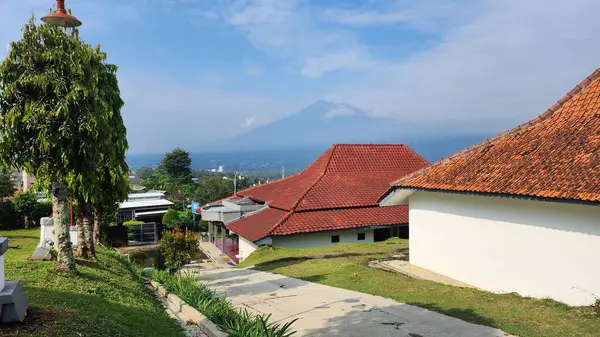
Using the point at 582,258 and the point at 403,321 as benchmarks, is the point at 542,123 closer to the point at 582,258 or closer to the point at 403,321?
the point at 582,258

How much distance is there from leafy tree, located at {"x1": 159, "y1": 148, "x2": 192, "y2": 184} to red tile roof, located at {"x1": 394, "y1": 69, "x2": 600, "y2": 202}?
192 feet

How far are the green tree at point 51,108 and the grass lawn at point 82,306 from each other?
82cm

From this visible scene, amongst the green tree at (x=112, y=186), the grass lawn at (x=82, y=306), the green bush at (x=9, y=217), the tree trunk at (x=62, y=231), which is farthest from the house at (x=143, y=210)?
the tree trunk at (x=62, y=231)

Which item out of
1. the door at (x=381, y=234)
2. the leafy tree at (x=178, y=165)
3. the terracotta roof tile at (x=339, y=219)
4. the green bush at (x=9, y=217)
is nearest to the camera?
the terracotta roof tile at (x=339, y=219)

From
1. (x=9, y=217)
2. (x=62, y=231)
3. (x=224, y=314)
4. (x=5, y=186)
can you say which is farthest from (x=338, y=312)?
(x=5, y=186)

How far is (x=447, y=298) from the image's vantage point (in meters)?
9.93

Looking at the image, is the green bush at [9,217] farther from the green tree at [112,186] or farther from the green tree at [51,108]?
the green tree at [51,108]

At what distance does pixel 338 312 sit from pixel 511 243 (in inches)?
190

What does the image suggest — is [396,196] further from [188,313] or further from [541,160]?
[188,313]

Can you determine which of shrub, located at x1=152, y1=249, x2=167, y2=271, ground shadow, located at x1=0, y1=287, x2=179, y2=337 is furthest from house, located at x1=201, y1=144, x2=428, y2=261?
ground shadow, located at x1=0, y1=287, x2=179, y2=337

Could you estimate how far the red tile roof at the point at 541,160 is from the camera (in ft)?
30.3

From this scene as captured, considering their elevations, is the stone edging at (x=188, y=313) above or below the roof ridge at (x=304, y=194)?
below

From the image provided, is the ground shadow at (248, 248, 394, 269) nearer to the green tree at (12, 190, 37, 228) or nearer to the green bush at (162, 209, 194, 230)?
the green bush at (162, 209, 194, 230)

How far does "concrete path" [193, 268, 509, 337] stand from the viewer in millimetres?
7441
